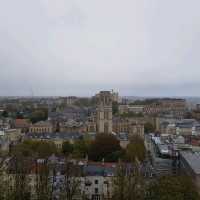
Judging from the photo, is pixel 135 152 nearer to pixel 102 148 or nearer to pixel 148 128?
pixel 102 148

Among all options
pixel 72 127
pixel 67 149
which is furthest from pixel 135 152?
pixel 72 127

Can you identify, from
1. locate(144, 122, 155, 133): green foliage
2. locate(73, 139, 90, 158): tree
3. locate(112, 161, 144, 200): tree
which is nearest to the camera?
locate(112, 161, 144, 200): tree

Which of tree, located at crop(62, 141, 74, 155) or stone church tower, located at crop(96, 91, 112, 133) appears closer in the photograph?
tree, located at crop(62, 141, 74, 155)

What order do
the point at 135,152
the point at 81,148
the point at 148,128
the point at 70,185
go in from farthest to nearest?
the point at 148,128
the point at 81,148
the point at 135,152
the point at 70,185

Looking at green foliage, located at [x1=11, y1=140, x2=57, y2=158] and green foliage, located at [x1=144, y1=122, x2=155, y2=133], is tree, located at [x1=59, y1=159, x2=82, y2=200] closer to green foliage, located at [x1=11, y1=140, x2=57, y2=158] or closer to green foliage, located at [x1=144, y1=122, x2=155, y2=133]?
green foliage, located at [x1=11, y1=140, x2=57, y2=158]

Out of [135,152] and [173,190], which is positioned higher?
[173,190]

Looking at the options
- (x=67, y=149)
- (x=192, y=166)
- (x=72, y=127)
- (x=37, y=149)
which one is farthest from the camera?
(x=72, y=127)

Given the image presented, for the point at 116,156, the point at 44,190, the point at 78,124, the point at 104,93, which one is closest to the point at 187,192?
the point at 44,190

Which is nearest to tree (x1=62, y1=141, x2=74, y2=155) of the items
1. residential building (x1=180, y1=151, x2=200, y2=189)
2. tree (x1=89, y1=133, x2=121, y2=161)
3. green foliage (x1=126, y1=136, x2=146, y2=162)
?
tree (x1=89, y1=133, x2=121, y2=161)

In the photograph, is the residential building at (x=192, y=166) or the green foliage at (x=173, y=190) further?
the residential building at (x=192, y=166)

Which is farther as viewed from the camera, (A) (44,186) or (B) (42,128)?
(B) (42,128)

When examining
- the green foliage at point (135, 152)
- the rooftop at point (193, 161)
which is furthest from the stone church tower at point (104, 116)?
the rooftop at point (193, 161)

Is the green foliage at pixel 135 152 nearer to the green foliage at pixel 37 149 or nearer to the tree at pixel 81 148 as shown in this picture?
the tree at pixel 81 148

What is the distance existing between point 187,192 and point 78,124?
4209 cm
